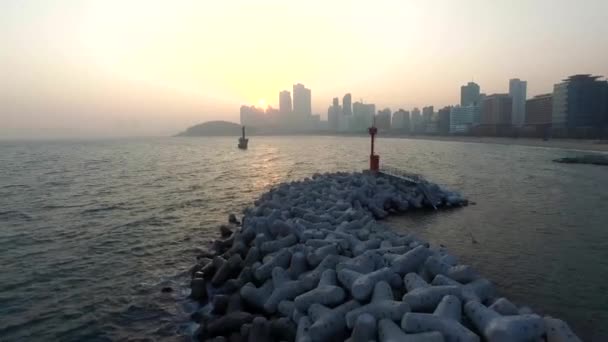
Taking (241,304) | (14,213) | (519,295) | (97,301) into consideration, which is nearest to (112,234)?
(97,301)

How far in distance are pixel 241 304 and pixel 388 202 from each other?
432 inches

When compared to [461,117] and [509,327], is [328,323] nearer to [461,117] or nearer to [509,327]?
[509,327]

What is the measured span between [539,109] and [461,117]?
139 ft

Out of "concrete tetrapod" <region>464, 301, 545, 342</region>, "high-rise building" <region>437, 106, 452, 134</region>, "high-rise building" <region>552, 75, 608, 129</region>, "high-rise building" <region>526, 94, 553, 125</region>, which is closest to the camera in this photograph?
"concrete tetrapod" <region>464, 301, 545, 342</region>

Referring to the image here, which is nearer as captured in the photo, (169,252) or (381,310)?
(381,310)

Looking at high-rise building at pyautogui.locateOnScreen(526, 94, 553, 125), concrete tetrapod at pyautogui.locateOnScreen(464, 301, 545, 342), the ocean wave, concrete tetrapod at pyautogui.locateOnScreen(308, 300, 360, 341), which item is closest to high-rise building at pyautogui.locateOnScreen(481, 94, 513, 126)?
high-rise building at pyautogui.locateOnScreen(526, 94, 553, 125)

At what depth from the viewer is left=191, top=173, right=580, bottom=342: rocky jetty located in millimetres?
5254

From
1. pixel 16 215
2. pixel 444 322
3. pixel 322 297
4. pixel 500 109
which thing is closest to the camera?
pixel 444 322

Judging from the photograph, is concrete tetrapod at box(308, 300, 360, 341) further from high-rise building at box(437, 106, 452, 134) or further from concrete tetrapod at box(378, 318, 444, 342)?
high-rise building at box(437, 106, 452, 134)

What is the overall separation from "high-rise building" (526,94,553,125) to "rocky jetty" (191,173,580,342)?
15000 cm

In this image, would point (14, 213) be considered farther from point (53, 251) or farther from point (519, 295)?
point (519, 295)

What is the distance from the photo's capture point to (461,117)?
602 feet

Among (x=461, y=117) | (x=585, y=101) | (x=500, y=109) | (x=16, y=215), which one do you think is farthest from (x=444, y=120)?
(x=16, y=215)

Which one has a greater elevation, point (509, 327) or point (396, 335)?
point (509, 327)
